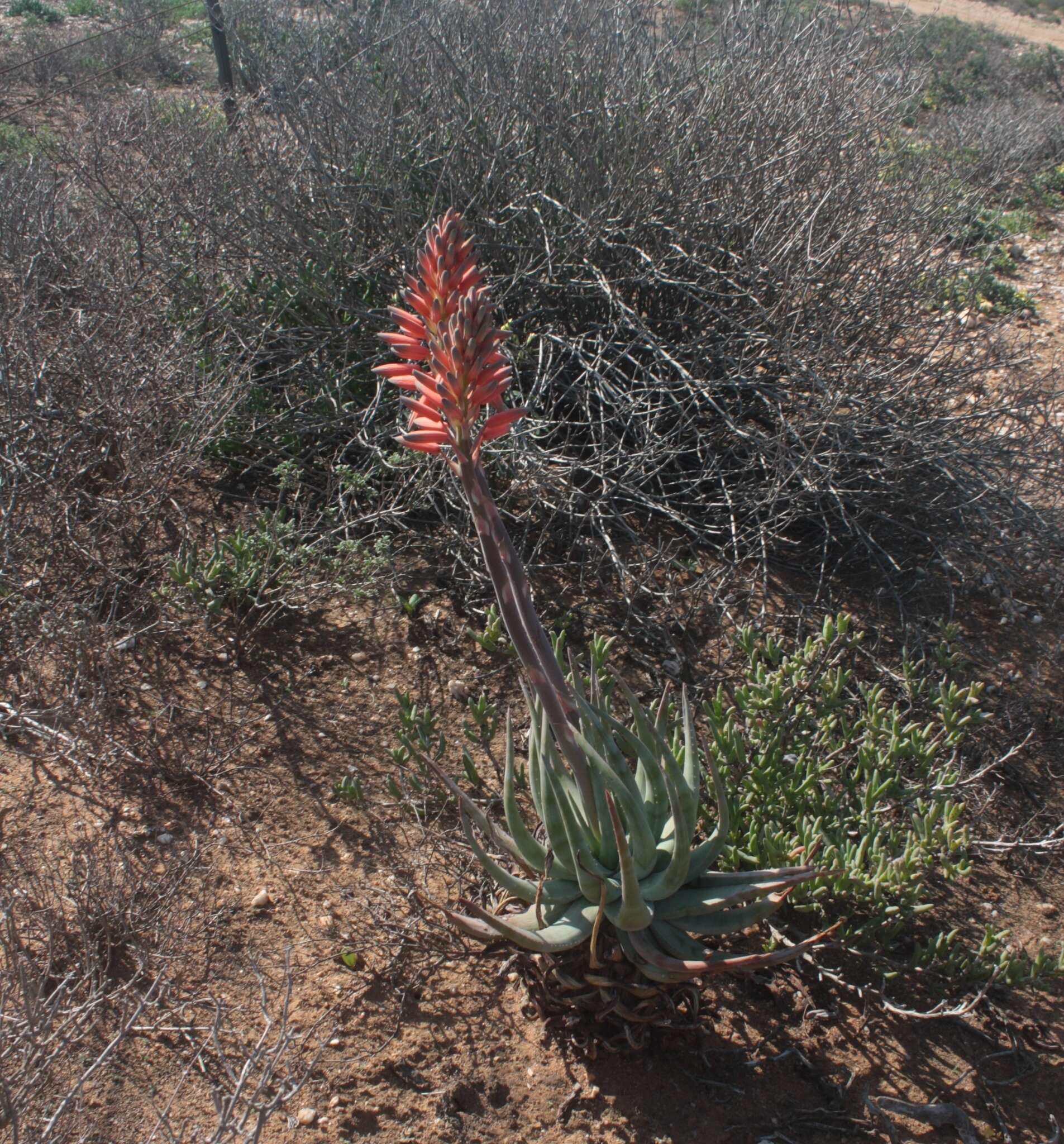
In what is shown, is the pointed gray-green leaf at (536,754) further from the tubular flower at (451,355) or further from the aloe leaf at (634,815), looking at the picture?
the tubular flower at (451,355)

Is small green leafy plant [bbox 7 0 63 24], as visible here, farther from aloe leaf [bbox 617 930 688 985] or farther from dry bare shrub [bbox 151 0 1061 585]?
aloe leaf [bbox 617 930 688 985]

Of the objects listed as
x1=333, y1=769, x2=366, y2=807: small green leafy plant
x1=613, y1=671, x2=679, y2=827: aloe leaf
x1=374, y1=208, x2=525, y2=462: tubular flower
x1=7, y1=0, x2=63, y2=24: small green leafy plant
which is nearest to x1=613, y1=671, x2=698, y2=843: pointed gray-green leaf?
Answer: x1=613, y1=671, x2=679, y2=827: aloe leaf

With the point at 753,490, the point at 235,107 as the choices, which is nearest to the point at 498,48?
the point at 235,107

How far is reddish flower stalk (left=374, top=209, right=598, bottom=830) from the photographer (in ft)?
4.83

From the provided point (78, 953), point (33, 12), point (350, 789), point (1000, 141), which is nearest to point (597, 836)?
point (350, 789)

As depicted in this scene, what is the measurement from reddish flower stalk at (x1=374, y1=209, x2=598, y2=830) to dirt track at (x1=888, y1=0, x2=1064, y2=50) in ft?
67.2

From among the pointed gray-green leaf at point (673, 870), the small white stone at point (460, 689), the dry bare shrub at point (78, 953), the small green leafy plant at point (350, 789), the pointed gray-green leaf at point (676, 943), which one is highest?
the pointed gray-green leaf at point (673, 870)

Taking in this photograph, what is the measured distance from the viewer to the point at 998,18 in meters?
21.2

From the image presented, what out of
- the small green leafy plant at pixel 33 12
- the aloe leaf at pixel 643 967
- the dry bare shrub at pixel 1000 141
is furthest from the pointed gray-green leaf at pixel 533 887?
the small green leafy plant at pixel 33 12

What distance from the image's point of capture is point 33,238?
14.1 ft

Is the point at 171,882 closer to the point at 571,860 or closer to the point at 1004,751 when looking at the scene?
the point at 571,860

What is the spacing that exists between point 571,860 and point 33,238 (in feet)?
12.6

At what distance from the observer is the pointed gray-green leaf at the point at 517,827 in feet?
6.81

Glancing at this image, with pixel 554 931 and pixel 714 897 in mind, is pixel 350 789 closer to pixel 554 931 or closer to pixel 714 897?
pixel 554 931
